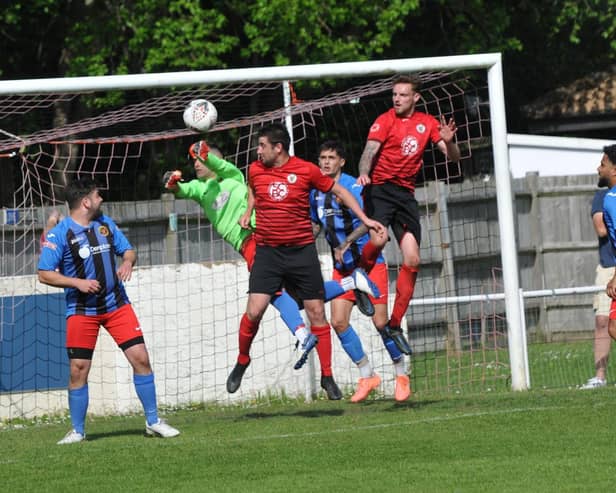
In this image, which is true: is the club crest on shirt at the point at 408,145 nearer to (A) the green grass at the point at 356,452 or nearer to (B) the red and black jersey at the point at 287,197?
(B) the red and black jersey at the point at 287,197

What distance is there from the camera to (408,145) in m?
11.4

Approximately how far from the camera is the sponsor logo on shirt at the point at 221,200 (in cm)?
1256

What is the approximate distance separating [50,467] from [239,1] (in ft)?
55.5

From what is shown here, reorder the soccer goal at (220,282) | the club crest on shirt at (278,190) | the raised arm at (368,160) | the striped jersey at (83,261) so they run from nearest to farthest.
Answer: the striped jersey at (83,261) < the club crest on shirt at (278,190) < the raised arm at (368,160) < the soccer goal at (220,282)

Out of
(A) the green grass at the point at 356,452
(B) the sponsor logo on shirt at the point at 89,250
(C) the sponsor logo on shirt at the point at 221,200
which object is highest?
(C) the sponsor logo on shirt at the point at 221,200

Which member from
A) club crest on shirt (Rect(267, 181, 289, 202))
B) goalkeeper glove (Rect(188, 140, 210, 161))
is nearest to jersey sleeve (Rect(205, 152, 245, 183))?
goalkeeper glove (Rect(188, 140, 210, 161))

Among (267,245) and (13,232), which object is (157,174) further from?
(267,245)

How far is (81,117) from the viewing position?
80.7ft

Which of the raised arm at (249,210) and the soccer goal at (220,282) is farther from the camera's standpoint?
the soccer goal at (220,282)

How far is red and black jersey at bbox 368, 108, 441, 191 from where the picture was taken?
1144 cm

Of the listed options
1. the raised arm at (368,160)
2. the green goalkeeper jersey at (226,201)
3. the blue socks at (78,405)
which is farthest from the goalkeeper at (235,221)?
the blue socks at (78,405)

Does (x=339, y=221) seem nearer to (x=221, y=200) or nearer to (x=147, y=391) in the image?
(x=221, y=200)

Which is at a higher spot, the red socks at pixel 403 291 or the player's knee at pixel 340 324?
the red socks at pixel 403 291

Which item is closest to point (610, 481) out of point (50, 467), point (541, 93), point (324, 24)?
point (50, 467)
